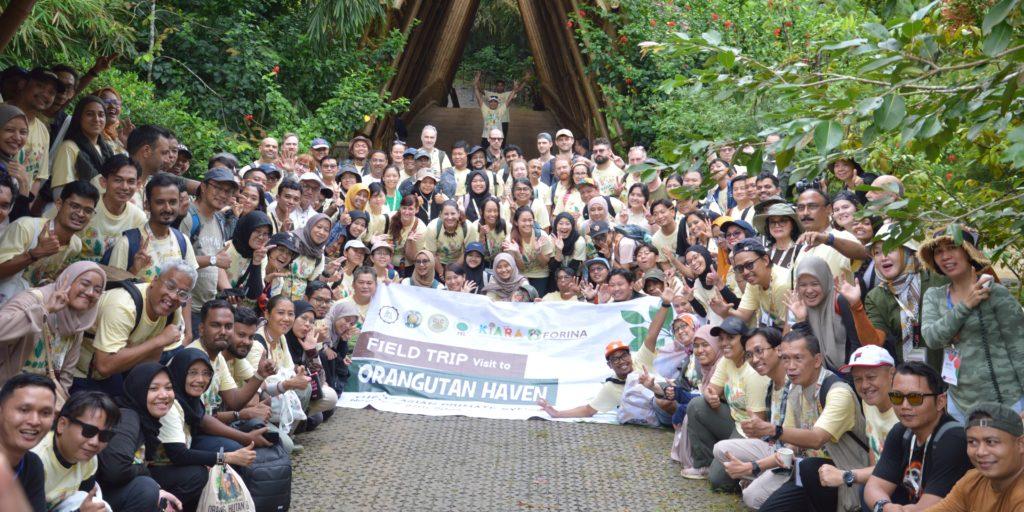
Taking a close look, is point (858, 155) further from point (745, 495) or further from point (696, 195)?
point (745, 495)

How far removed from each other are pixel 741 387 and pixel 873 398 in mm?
1536

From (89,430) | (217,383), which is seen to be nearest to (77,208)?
(217,383)

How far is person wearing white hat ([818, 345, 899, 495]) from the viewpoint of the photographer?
18.6 ft

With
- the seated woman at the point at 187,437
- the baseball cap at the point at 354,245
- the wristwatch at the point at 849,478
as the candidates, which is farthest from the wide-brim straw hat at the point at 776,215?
the seated woman at the point at 187,437

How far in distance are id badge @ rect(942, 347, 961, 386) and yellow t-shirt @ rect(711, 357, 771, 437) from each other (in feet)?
4.09

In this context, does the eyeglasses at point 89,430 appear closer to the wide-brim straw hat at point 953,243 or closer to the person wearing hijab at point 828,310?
the person wearing hijab at point 828,310

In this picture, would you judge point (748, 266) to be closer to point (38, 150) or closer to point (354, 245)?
point (354, 245)

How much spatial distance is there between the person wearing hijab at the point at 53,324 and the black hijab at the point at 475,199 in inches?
257

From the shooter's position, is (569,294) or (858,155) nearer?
(858,155)

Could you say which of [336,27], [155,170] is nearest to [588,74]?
[336,27]

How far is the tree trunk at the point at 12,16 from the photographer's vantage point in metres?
5.93

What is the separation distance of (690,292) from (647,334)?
529 mm

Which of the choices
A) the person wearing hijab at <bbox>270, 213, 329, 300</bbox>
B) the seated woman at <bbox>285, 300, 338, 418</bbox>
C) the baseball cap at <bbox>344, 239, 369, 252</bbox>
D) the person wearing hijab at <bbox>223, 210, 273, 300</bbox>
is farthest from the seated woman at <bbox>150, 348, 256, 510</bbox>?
the baseball cap at <bbox>344, 239, 369, 252</bbox>

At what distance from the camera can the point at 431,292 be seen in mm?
10312
